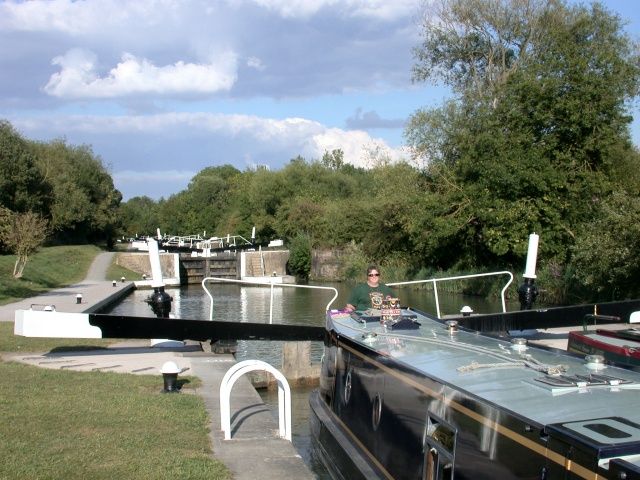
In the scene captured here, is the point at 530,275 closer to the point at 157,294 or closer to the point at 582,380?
the point at 157,294

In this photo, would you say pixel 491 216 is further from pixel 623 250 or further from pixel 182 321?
pixel 182 321

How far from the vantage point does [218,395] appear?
31.8 feet

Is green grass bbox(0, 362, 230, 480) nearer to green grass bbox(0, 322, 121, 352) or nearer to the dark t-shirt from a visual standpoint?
the dark t-shirt

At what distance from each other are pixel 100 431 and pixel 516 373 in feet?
13.3

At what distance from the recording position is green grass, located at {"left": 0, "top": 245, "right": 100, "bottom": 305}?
26480 millimetres

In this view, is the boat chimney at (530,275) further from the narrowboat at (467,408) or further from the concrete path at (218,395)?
the concrete path at (218,395)

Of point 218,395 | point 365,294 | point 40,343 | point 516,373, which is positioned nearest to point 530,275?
point 365,294

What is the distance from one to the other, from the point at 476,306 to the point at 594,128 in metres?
8.00

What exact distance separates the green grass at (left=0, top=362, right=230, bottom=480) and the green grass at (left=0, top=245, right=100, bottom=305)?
1501 centimetres

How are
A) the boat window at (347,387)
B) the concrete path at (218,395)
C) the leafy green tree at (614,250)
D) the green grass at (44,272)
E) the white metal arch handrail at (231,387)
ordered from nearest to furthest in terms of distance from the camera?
the concrete path at (218,395) < the white metal arch handrail at (231,387) < the boat window at (347,387) < the leafy green tree at (614,250) < the green grass at (44,272)

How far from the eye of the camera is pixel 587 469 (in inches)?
130

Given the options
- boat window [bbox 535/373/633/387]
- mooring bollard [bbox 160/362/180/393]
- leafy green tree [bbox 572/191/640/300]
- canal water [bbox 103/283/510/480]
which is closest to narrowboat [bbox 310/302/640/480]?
boat window [bbox 535/373/633/387]

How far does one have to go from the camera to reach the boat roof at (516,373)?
408 centimetres

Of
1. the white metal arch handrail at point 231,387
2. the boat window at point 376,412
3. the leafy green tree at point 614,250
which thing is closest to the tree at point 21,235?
the leafy green tree at point 614,250
